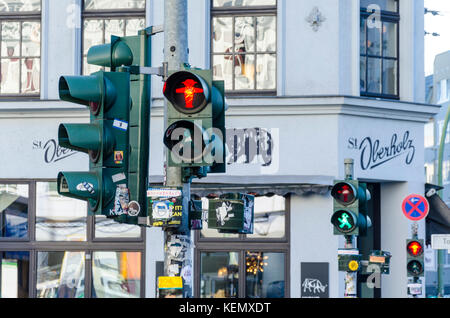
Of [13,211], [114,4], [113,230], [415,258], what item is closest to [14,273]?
[13,211]

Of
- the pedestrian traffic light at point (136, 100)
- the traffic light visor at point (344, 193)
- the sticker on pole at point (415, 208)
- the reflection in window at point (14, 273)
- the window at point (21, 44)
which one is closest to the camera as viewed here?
the pedestrian traffic light at point (136, 100)

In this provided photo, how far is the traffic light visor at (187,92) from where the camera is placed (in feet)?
27.2

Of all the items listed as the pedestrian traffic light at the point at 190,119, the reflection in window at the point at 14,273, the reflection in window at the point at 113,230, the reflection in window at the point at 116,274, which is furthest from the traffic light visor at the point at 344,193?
the reflection in window at the point at 14,273

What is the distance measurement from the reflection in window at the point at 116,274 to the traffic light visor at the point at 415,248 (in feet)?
19.2

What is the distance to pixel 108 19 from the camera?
2112cm

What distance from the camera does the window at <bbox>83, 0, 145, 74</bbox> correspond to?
2102 cm

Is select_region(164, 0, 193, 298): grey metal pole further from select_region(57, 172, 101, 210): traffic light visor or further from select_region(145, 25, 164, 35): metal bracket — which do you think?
select_region(57, 172, 101, 210): traffic light visor

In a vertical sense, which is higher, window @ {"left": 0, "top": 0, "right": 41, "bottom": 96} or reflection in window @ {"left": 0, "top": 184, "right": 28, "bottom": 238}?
window @ {"left": 0, "top": 0, "right": 41, "bottom": 96}

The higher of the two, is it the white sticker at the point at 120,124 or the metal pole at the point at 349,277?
the white sticker at the point at 120,124

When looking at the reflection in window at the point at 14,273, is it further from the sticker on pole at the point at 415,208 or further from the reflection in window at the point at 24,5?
the sticker on pole at the point at 415,208

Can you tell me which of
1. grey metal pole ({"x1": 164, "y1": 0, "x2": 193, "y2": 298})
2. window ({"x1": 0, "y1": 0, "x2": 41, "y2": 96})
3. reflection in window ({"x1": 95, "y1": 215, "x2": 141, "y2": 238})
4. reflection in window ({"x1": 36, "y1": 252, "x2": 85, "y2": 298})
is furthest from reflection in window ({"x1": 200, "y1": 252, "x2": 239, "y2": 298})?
grey metal pole ({"x1": 164, "y1": 0, "x2": 193, "y2": 298})

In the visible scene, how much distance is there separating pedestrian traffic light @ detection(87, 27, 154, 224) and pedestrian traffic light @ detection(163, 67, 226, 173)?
46 centimetres

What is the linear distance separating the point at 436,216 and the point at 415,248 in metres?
3.19

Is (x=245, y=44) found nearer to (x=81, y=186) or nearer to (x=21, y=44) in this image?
(x=21, y=44)
